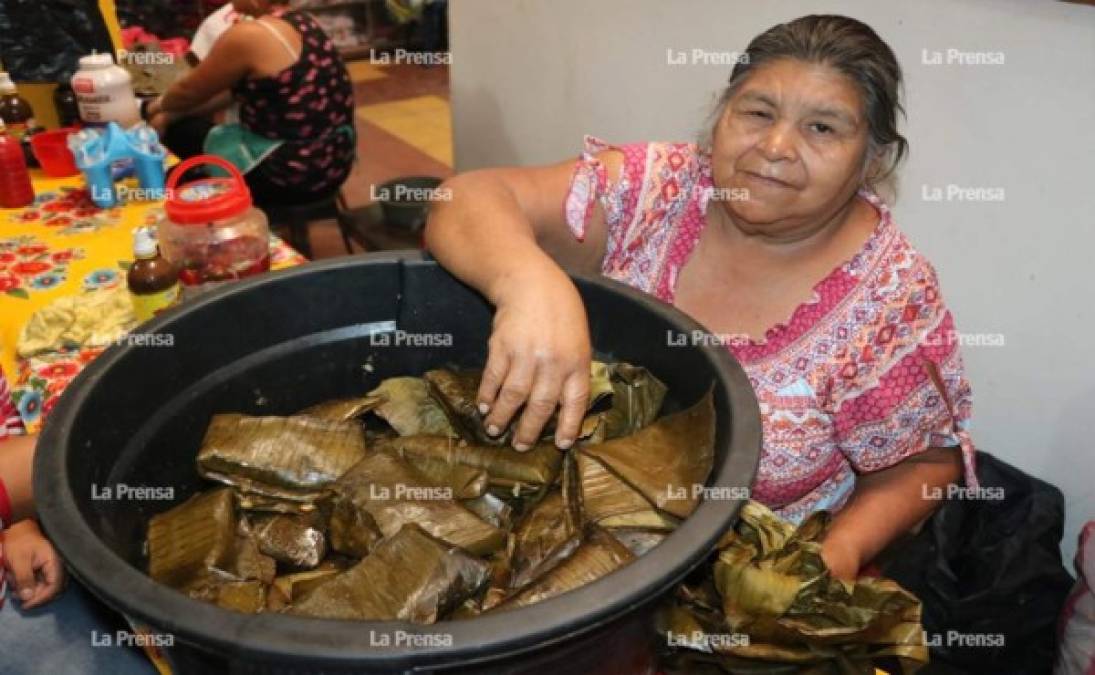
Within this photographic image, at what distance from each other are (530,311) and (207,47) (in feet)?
8.53

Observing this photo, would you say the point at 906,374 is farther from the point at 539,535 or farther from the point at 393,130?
the point at 393,130

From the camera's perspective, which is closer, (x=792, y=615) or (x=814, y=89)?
(x=792, y=615)

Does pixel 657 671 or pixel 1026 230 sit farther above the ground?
pixel 1026 230

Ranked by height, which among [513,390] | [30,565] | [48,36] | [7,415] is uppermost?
[48,36]

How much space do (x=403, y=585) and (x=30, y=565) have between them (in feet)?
2.48

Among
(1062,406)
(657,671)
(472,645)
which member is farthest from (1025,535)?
(472,645)

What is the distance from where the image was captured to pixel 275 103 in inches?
115

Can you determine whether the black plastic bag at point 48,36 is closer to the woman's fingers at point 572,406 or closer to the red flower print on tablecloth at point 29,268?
the red flower print on tablecloth at point 29,268

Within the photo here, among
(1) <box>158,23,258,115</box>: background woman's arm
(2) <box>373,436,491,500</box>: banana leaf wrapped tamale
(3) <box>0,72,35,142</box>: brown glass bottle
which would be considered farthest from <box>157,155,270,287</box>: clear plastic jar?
(1) <box>158,23,258,115</box>: background woman's arm

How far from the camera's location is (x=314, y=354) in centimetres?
108

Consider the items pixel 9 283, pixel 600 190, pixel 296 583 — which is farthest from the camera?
pixel 9 283

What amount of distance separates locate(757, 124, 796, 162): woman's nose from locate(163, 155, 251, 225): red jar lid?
0.86 metres

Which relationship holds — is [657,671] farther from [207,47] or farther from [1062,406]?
[207,47]

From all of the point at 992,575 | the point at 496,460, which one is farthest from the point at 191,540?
the point at 992,575
